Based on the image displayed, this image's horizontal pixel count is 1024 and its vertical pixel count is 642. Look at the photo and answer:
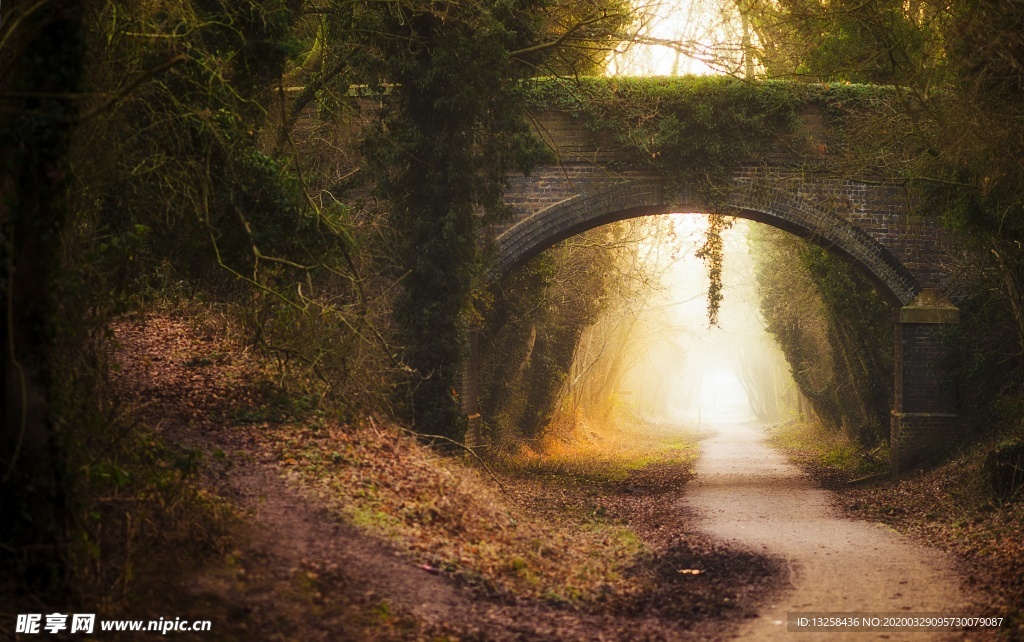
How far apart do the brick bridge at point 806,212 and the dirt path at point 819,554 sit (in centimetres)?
291

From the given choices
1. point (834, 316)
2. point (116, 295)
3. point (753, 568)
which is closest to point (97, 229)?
point (116, 295)

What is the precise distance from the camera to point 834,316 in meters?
21.5

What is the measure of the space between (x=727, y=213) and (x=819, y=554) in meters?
8.00

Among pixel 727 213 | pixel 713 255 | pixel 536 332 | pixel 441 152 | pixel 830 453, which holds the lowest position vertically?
pixel 830 453

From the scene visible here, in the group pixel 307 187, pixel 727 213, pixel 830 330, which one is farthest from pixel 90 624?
pixel 830 330

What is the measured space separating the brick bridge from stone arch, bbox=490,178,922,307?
0.02 metres

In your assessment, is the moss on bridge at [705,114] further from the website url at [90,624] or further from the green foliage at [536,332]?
the website url at [90,624]

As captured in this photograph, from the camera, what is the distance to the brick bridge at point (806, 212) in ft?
55.3

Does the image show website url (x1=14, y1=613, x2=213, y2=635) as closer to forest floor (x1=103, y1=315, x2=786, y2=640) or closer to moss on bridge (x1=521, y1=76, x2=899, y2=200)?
forest floor (x1=103, y1=315, x2=786, y2=640)

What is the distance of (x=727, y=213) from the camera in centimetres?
1723

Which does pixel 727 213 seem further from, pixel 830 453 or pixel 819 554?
pixel 830 453

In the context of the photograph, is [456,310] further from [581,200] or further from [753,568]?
[753,568]

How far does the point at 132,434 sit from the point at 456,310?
6898mm

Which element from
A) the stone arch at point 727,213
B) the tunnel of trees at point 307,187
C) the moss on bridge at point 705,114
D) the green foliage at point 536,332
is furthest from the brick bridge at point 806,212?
the green foliage at point 536,332
